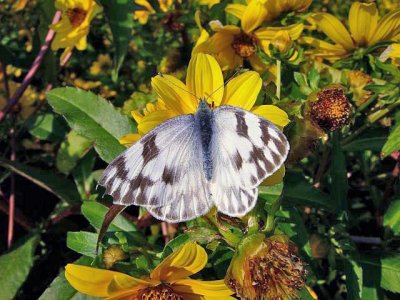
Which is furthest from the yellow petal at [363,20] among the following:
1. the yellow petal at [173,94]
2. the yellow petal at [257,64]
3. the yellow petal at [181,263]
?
the yellow petal at [181,263]

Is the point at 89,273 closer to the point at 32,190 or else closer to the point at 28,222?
the point at 28,222

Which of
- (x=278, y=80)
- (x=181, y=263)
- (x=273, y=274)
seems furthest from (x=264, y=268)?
(x=278, y=80)

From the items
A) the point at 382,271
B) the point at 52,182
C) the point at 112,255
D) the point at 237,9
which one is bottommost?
the point at 382,271

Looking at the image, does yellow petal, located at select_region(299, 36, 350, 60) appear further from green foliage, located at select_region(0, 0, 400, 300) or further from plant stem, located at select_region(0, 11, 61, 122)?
plant stem, located at select_region(0, 11, 61, 122)

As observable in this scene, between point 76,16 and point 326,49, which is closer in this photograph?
point 326,49

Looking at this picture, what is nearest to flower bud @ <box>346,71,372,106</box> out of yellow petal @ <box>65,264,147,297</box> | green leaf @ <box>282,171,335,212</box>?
green leaf @ <box>282,171,335,212</box>

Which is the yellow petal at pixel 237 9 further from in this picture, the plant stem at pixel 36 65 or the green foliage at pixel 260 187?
the plant stem at pixel 36 65

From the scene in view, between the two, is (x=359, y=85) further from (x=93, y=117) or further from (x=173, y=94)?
(x=93, y=117)
